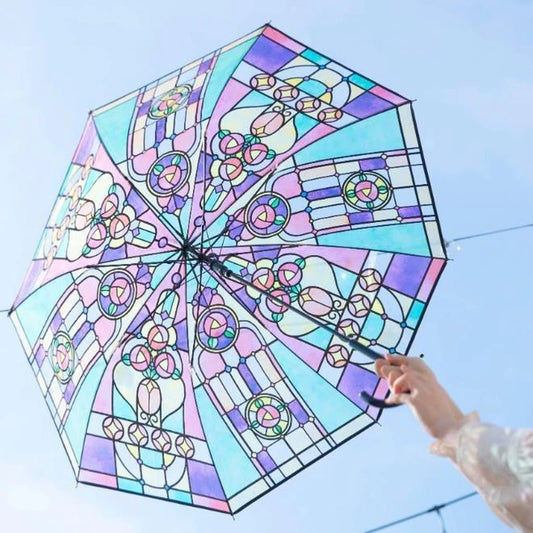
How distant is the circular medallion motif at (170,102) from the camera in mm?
6484

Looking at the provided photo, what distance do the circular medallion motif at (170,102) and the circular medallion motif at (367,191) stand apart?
1.62 metres

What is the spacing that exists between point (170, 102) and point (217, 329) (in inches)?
78.3

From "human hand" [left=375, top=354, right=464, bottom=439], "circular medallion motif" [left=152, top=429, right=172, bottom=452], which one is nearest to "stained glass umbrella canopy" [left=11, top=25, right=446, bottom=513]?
"circular medallion motif" [left=152, top=429, right=172, bottom=452]

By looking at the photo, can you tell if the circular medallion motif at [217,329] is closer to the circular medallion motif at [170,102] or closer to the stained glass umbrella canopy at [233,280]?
the stained glass umbrella canopy at [233,280]

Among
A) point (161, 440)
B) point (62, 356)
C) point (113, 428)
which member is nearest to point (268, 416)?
point (161, 440)

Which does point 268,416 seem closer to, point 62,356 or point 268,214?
point 268,214

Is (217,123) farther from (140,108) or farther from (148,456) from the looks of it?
(148,456)

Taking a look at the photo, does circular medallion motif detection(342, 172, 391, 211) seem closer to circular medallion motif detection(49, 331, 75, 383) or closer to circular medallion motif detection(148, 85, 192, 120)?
circular medallion motif detection(148, 85, 192, 120)

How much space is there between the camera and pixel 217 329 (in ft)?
20.0

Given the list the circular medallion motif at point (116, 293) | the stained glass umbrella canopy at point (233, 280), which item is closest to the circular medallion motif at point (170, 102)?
the stained glass umbrella canopy at point (233, 280)

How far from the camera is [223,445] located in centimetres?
591

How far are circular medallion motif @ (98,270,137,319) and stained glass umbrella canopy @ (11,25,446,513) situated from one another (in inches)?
0.5

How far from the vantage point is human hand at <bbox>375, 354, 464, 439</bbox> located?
2.85 meters

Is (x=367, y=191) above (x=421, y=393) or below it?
above
